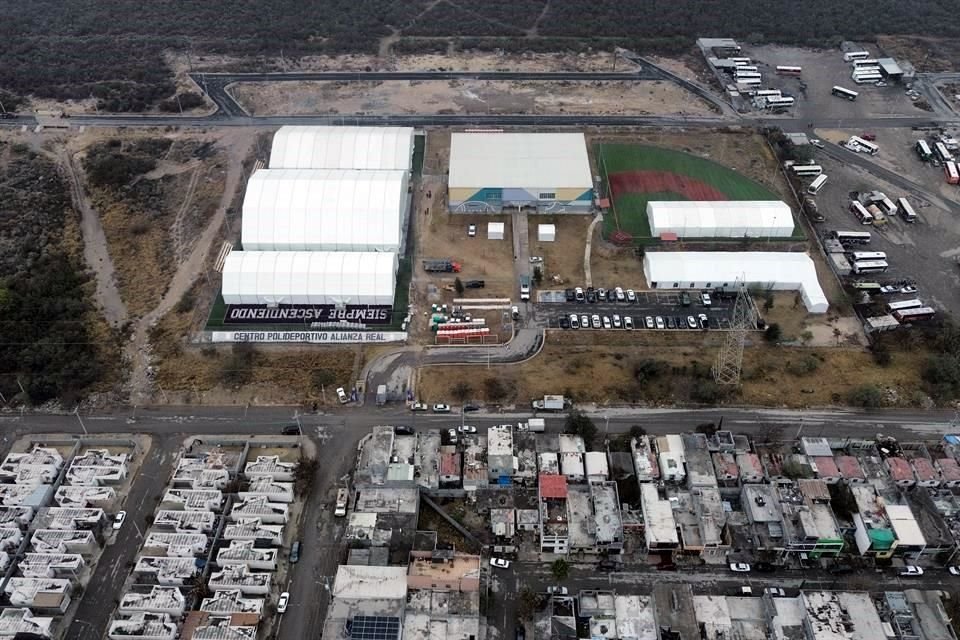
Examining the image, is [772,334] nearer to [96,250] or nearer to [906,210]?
[906,210]

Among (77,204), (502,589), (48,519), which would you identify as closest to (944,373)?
(502,589)

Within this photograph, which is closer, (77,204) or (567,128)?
(77,204)

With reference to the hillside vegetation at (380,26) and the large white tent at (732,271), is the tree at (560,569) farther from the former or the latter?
the hillside vegetation at (380,26)

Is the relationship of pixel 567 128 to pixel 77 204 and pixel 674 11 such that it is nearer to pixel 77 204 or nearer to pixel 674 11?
pixel 674 11

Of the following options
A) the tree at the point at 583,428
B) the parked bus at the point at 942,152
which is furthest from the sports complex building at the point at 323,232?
the parked bus at the point at 942,152

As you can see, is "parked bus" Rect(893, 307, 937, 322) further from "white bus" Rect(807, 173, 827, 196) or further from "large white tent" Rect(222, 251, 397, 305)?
"large white tent" Rect(222, 251, 397, 305)

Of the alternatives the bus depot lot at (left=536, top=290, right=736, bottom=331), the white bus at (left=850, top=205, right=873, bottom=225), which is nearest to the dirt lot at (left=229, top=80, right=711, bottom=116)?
the white bus at (left=850, top=205, right=873, bottom=225)
